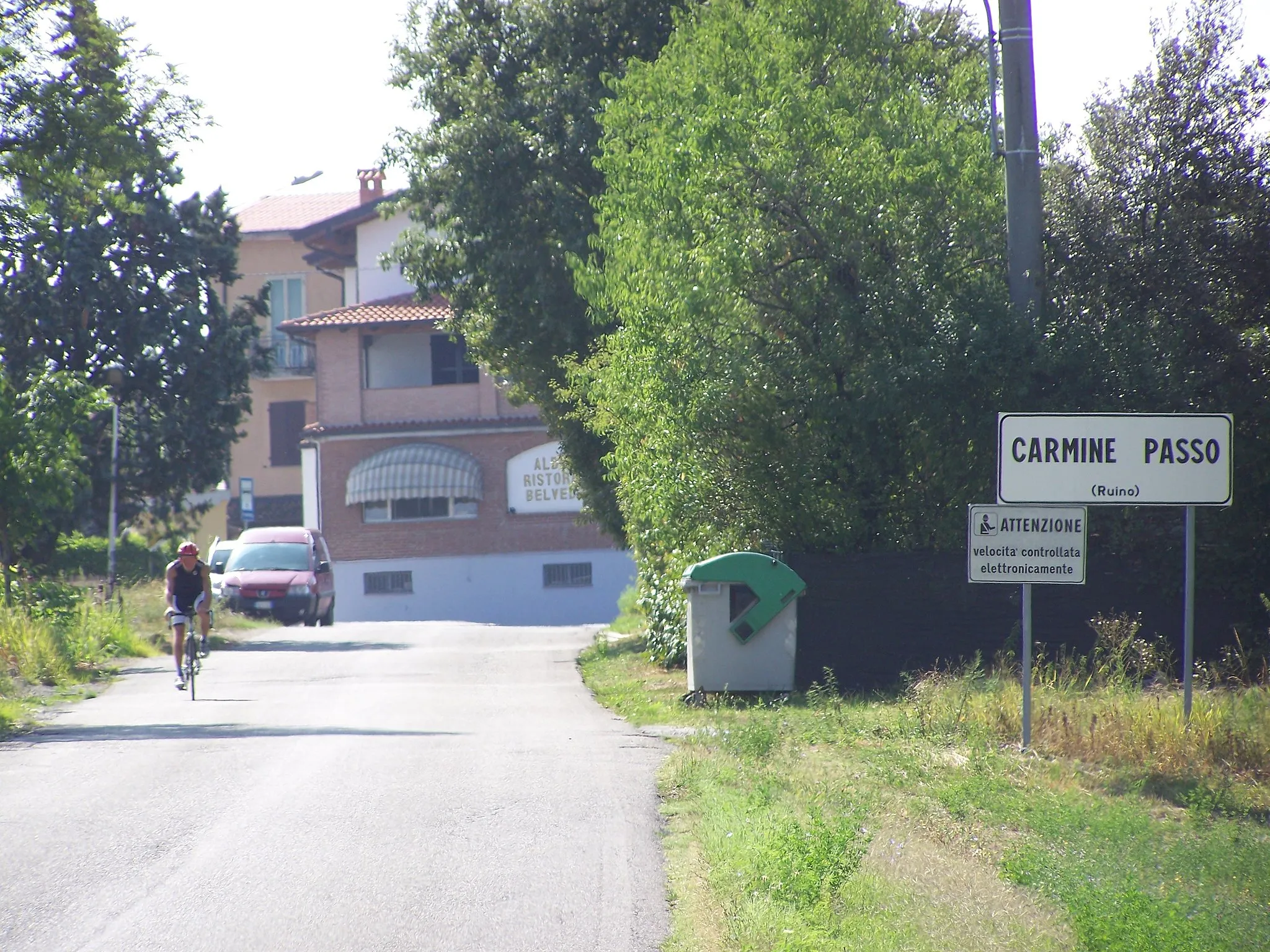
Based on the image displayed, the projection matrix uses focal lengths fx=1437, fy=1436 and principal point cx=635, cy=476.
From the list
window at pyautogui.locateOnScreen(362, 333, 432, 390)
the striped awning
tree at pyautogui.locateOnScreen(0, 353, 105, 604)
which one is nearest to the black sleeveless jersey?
tree at pyautogui.locateOnScreen(0, 353, 105, 604)

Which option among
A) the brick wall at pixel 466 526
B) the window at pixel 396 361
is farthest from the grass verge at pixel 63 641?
the window at pixel 396 361

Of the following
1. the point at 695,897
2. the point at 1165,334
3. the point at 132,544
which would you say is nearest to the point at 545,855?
the point at 695,897

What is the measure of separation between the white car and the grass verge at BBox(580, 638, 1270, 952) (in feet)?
65.2

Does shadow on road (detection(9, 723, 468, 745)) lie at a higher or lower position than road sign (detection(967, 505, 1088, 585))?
lower

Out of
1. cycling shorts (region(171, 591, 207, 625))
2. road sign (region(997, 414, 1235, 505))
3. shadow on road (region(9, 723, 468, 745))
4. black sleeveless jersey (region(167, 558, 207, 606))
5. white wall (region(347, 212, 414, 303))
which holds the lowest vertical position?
shadow on road (region(9, 723, 468, 745))

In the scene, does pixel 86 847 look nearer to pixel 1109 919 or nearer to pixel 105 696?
pixel 1109 919

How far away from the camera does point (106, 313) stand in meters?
33.5

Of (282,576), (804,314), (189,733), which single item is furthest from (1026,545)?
(282,576)

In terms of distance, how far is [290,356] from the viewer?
55.5 m

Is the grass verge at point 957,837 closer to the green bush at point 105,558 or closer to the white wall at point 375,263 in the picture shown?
the green bush at point 105,558

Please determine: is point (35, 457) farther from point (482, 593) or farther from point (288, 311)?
point (288, 311)

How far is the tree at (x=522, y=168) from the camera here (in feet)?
69.8

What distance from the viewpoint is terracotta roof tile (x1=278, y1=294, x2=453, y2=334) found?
4453 centimetres

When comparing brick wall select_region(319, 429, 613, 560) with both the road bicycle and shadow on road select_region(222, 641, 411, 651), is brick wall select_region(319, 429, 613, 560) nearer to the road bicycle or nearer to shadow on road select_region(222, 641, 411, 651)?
shadow on road select_region(222, 641, 411, 651)
